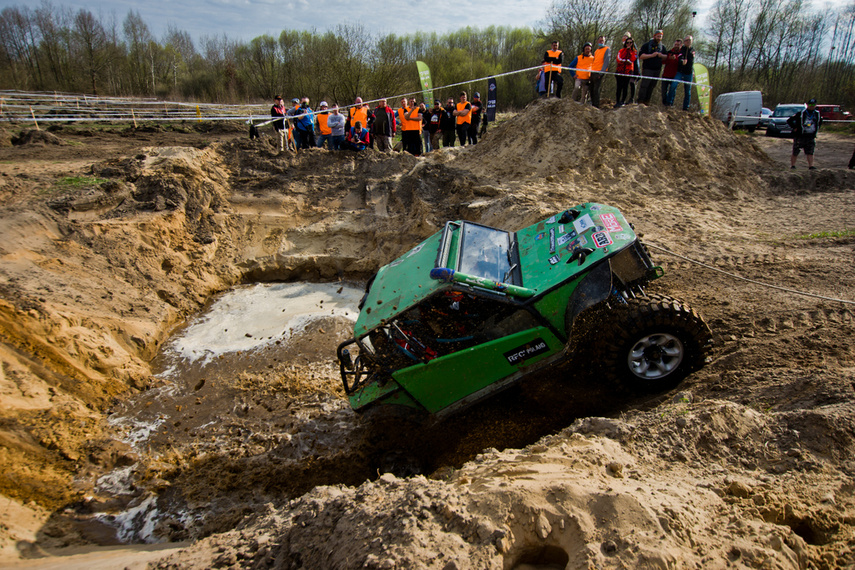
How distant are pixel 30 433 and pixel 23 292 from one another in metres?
2.15

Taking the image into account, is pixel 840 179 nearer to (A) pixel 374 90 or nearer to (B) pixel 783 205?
(B) pixel 783 205

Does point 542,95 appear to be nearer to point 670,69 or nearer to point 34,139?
point 670,69

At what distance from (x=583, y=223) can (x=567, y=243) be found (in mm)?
358

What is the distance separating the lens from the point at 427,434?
441 cm

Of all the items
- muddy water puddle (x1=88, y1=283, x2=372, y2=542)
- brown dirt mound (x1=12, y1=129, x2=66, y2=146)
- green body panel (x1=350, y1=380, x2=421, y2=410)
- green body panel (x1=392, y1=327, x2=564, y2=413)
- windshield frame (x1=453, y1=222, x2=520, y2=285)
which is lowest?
muddy water puddle (x1=88, y1=283, x2=372, y2=542)

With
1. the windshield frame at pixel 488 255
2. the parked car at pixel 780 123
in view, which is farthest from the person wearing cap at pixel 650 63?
the parked car at pixel 780 123

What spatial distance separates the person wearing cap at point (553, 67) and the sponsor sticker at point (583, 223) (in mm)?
8111

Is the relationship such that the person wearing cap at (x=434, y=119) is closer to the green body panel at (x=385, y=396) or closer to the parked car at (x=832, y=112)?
the green body panel at (x=385, y=396)

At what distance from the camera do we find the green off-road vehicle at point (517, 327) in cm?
370

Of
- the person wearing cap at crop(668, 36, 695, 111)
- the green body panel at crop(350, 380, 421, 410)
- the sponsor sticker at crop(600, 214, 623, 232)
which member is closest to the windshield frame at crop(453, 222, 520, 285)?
the sponsor sticker at crop(600, 214, 623, 232)

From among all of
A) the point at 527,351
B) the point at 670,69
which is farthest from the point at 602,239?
the point at 670,69

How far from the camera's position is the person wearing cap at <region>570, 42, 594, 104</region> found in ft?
34.5

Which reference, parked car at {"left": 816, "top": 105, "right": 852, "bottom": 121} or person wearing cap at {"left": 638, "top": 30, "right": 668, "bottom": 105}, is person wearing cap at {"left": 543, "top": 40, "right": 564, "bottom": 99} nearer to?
person wearing cap at {"left": 638, "top": 30, "right": 668, "bottom": 105}

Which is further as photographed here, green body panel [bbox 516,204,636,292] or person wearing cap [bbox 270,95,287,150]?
person wearing cap [bbox 270,95,287,150]
